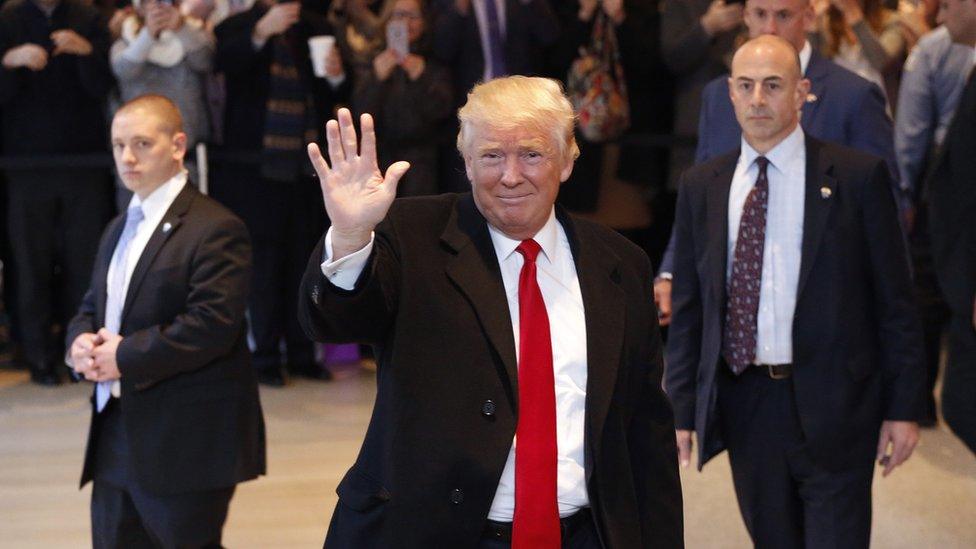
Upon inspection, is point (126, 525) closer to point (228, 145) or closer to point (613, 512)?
point (613, 512)

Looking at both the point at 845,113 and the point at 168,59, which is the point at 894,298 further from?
the point at 168,59

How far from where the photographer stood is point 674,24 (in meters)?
7.25

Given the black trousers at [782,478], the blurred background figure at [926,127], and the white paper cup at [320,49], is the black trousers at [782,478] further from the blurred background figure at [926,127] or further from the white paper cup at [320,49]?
the white paper cup at [320,49]

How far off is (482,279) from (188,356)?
64.0 inches

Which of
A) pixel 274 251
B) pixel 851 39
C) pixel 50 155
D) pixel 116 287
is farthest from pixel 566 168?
pixel 50 155

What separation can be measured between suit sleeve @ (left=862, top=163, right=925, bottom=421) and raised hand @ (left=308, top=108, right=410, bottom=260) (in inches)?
71.0

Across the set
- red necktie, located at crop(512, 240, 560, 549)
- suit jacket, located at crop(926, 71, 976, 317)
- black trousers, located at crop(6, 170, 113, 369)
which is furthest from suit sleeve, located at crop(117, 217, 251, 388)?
black trousers, located at crop(6, 170, 113, 369)

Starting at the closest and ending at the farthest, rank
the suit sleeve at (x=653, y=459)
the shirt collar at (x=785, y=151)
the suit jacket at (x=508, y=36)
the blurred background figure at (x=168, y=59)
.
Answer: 1. the suit sleeve at (x=653, y=459)
2. the shirt collar at (x=785, y=151)
3. the blurred background figure at (x=168, y=59)
4. the suit jacket at (x=508, y=36)

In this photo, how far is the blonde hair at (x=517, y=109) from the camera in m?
2.76

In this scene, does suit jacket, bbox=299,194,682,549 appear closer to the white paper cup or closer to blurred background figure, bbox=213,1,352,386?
the white paper cup

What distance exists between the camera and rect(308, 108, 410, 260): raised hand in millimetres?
2510

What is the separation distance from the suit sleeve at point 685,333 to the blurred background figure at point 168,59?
3708 mm

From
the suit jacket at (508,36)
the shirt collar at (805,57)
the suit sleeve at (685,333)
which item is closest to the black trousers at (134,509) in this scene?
the suit sleeve at (685,333)

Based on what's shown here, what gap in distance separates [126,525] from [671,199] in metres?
4.62
